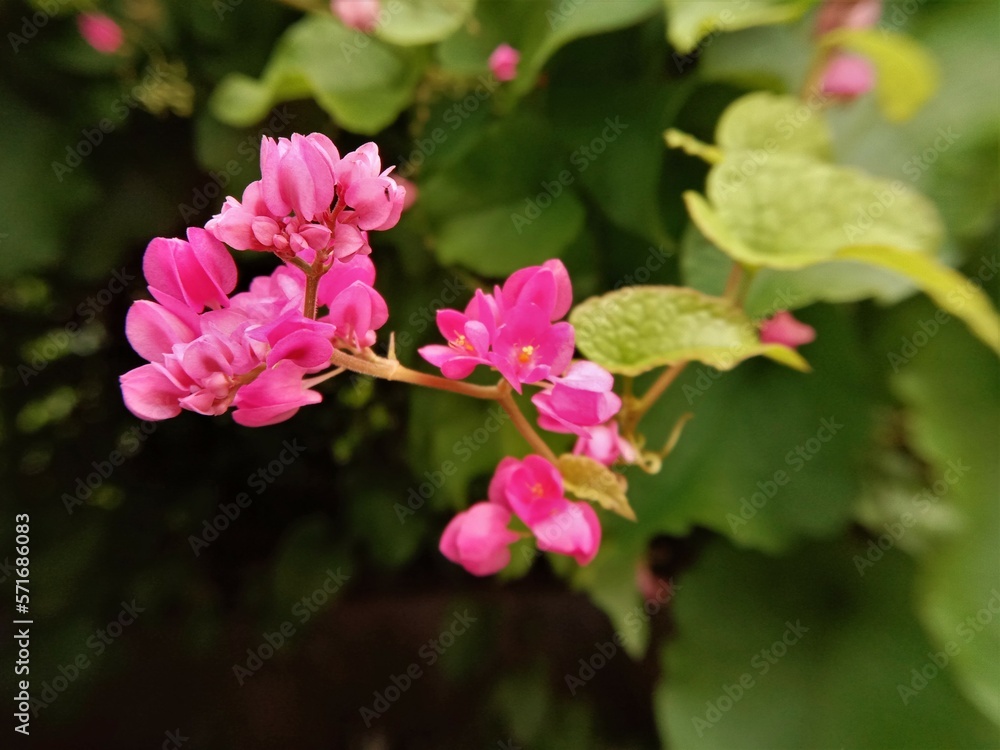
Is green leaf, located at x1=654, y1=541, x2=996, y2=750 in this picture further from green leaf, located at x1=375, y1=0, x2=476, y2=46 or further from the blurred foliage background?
green leaf, located at x1=375, y1=0, x2=476, y2=46

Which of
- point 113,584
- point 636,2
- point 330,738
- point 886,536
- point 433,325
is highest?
point 636,2

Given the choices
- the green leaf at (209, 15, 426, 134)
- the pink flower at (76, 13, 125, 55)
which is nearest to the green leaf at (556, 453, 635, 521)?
the green leaf at (209, 15, 426, 134)

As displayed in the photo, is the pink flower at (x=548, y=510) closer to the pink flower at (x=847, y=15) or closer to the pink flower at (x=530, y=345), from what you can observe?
the pink flower at (x=530, y=345)

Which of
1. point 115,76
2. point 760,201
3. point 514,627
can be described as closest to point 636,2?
point 760,201

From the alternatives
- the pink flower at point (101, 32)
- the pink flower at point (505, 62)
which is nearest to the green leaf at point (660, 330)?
the pink flower at point (505, 62)

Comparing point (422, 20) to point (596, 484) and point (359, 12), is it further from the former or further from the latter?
point (596, 484)

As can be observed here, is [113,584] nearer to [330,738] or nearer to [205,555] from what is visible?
[205,555]
